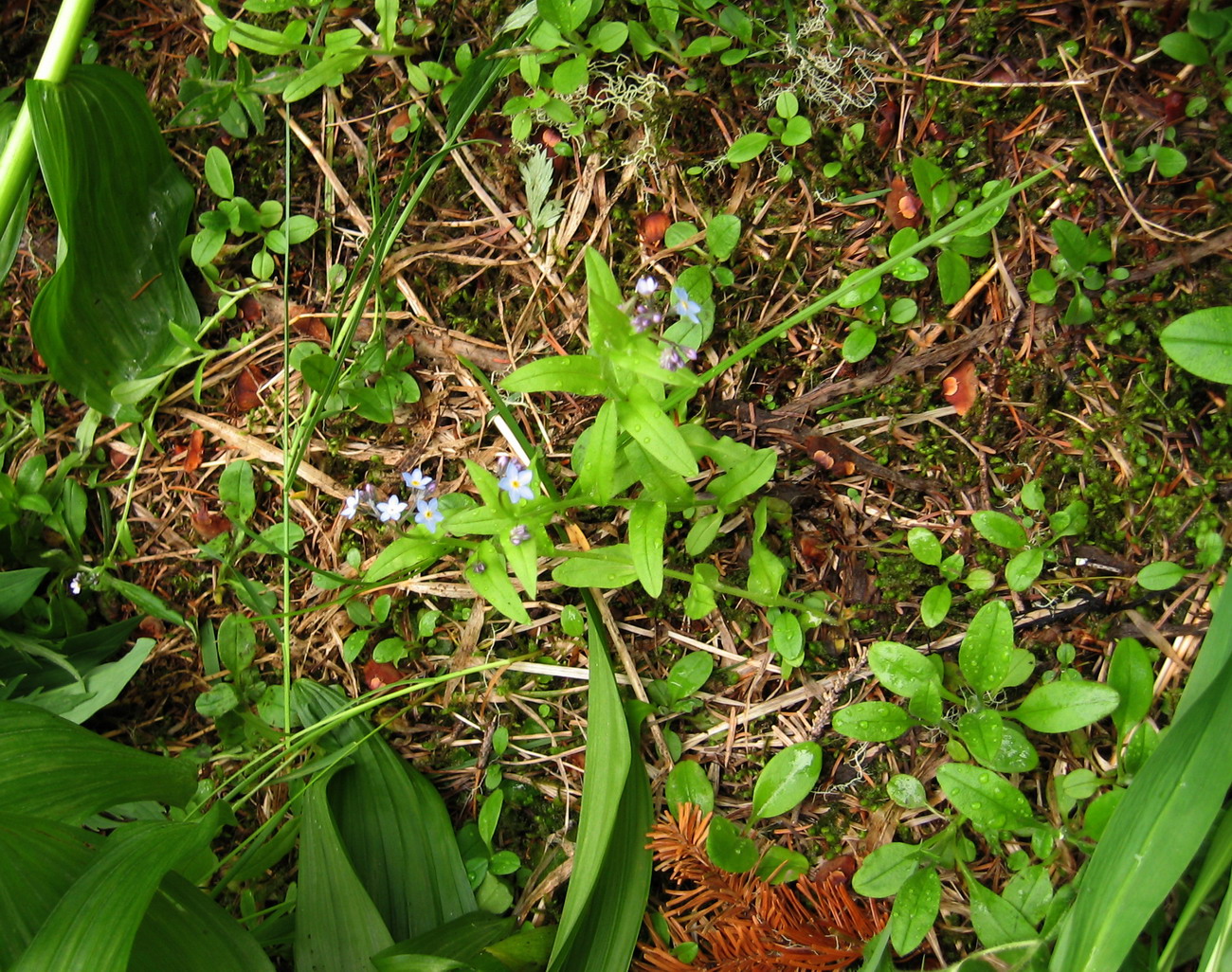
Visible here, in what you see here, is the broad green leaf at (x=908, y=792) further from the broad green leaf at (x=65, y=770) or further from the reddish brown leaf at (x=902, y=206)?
the broad green leaf at (x=65, y=770)

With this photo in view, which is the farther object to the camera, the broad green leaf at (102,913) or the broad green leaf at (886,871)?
the broad green leaf at (886,871)

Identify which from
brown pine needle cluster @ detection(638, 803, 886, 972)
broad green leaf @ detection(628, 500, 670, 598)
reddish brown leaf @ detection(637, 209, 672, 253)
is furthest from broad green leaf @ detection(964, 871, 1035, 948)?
reddish brown leaf @ detection(637, 209, 672, 253)

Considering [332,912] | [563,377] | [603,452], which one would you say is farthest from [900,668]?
[332,912]

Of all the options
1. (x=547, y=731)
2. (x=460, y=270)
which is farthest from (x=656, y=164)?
(x=547, y=731)

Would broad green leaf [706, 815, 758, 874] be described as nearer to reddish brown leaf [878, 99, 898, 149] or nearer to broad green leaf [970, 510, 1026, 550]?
broad green leaf [970, 510, 1026, 550]

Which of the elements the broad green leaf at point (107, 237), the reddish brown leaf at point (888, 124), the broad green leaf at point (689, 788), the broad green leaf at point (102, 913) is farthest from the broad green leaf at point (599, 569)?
the broad green leaf at point (107, 237)

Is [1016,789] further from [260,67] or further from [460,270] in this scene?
[260,67]
